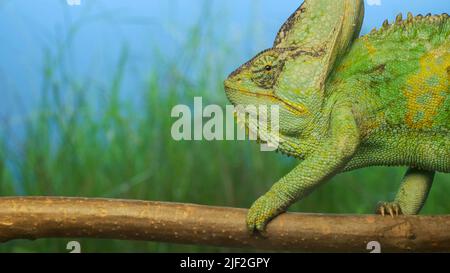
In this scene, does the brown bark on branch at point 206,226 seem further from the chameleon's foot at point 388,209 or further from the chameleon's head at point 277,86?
the chameleon's head at point 277,86

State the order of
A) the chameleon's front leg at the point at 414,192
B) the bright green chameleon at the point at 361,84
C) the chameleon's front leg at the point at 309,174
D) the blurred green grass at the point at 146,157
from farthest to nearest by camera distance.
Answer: the blurred green grass at the point at 146,157 < the chameleon's front leg at the point at 414,192 < the bright green chameleon at the point at 361,84 < the chameleon's front leg at the point at 309,174

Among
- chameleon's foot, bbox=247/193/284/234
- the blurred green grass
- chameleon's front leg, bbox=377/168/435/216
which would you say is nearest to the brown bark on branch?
chameleon's foot, bbox=247/193/284/234

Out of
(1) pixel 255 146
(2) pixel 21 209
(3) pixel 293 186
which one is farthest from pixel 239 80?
(1) pixel 255 146

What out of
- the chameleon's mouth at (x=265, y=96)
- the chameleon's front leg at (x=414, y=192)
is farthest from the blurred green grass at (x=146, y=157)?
the chameleon's mouth at (x=265, y=96)

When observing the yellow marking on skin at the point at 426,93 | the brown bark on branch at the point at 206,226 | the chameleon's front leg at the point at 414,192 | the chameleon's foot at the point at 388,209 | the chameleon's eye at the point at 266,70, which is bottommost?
the brown bark on branch at the point at 206,226

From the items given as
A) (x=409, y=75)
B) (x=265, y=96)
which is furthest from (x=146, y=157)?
(x=409, y=75)

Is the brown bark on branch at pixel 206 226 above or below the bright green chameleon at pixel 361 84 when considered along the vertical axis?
below
